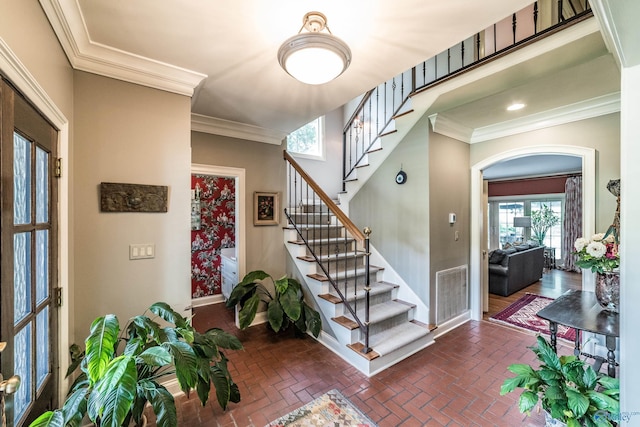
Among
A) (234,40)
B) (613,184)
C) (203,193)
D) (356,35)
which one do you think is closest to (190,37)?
(234,40)

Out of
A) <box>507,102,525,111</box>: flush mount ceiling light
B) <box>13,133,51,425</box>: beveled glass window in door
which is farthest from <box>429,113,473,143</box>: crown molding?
<box>13,133,51,425</box>: beveled glass window in door

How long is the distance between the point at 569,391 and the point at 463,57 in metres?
3.03

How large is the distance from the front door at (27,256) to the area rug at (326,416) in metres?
1.35

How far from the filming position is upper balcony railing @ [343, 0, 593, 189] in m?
2.20

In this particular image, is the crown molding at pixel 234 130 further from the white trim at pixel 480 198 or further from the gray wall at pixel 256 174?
the white trim at pixel 480 198

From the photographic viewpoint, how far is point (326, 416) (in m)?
1.88

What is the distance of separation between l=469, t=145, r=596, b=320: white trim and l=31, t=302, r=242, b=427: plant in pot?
3.31 meters

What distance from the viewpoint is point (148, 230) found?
205 cm

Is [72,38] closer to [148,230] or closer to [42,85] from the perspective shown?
[42,85]

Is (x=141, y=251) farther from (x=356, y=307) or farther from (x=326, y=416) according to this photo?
(x=356, y=307)

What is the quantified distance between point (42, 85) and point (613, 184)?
163 inches

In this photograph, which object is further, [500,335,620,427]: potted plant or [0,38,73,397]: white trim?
[0,38,73,397]: white trim

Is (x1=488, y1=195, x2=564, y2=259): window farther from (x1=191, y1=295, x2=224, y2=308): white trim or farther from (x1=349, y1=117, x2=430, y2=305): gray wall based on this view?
(x1=191, y1=295, x2=224, y2=308): white trim

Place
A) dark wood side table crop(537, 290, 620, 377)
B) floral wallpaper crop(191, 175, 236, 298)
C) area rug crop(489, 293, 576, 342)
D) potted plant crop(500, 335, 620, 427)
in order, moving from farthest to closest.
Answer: floral wallpaper crop(191, 175, 236, 298) < area rug crop(489, 293, 576, 342) < dark wood side table crop(537, 290, 620, 377) < potted plant crop(500, 335, 620, 427)
